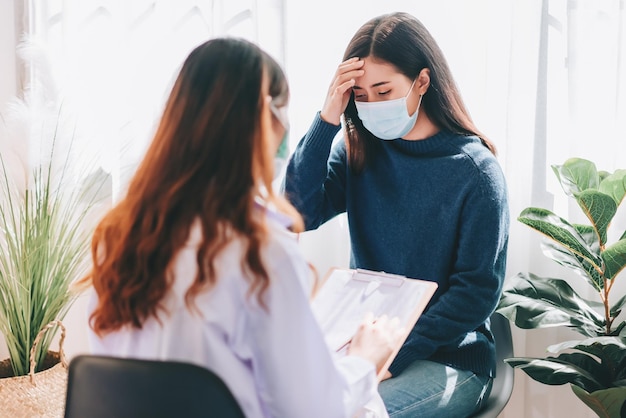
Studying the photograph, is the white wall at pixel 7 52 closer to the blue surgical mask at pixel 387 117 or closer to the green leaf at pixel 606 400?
the blue surgical mask at pixel 387 117

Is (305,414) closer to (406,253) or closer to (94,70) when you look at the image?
(406,253)

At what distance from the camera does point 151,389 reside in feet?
2.64

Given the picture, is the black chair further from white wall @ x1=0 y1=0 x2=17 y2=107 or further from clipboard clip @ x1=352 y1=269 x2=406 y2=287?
white wall @ x1=0 y1=0 x2=17 y2=107

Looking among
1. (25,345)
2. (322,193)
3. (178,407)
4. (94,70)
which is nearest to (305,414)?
(178,407)

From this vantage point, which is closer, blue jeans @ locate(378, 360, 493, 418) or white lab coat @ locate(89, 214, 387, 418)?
white lab coat @ locate(89, 214, 387, 418)

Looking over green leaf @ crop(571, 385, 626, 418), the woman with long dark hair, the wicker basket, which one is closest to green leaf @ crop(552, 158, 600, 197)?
the woman with long dark hair

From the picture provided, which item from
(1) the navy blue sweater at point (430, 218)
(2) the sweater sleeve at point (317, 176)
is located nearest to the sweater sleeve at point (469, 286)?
(1) the navy blue sweater at point (430, 218)

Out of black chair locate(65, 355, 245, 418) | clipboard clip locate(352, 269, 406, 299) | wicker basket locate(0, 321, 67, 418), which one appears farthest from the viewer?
wicker basket locate(0, 321, 67, 418)

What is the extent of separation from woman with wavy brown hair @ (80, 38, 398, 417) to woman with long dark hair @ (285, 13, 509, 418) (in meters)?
0.63


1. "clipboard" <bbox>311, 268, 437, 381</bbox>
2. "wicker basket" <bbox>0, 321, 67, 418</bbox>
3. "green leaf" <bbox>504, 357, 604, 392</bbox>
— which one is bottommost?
"wicker basket" <bbox>0, 321, 67, 418</bbox>

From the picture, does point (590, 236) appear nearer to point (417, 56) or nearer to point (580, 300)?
point (580, 300)

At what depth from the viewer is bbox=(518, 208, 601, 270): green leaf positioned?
1.71m

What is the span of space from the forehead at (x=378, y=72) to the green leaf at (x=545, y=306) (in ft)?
1.94

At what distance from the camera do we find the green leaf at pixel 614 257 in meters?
1.63
